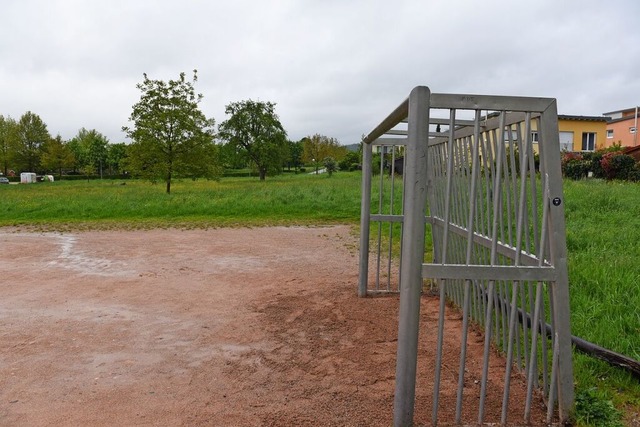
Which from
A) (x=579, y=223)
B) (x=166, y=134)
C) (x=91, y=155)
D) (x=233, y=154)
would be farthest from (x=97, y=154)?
(x=579, y=223)

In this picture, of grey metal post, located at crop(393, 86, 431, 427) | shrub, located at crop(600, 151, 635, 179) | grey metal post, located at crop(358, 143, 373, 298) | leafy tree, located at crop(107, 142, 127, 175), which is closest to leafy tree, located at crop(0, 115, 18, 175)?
leafy tree, located at crop(107, 142, 127, 175)

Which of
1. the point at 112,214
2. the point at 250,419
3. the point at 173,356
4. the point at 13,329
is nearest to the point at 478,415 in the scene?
the point at 250,419

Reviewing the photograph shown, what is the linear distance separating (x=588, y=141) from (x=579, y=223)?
33779 millimetres

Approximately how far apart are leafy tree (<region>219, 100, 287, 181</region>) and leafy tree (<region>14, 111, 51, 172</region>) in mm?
21340

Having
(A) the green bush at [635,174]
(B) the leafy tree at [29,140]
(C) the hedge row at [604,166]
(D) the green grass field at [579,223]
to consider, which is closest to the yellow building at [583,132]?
(C) the hedge row at [604,166]

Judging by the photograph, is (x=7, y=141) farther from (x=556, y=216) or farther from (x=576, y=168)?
(x=556, y=216)

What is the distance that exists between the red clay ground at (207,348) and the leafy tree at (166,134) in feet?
57.9

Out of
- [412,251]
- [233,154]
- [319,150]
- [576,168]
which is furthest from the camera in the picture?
[319,150]

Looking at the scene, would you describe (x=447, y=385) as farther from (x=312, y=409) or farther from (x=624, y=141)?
(x=624, y=141)

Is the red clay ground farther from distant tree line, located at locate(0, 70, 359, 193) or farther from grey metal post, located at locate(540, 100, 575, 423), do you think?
distant tree line, located at locate(0, 70, 359, 193)

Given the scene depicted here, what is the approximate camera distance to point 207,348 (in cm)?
441

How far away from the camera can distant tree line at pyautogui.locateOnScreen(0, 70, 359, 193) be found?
1001 inches

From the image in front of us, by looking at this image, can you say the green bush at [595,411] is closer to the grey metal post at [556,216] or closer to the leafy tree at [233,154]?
the grey metal post at [556,216]

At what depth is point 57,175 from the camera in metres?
70.9
